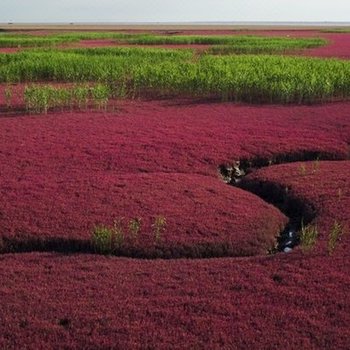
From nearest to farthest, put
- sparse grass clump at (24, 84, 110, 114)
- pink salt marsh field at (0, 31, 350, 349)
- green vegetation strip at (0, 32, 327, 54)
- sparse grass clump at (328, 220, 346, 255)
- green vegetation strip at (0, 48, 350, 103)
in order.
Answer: pink salt marsh field at (0, 31, 350, 349) < sparse grass clump at (328, 220, 346, 255) < sparse grass clump at (24, 84, 110, 114) < green vegetation strip at (0, 48, 350, 103) < green vegetation strip at (0, 32, 327, 54)

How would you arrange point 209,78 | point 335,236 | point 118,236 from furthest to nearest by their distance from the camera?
point 209,78 → point 118,236 → point 335,236

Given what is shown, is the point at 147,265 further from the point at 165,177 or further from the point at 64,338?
the point at 165,177

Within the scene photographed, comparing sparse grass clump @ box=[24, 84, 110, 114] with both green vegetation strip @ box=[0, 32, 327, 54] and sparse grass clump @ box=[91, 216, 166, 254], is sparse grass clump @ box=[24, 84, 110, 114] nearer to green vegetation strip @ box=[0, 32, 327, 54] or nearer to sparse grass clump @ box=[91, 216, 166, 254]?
sparse grass clump @ box=[91, 216, 166, 254]

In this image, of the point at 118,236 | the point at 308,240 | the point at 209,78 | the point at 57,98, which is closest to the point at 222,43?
the point at 209,78

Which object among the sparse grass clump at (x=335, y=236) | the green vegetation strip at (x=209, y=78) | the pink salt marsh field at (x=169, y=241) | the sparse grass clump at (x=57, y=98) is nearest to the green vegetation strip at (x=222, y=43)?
the green vegetation strip at (x=209, y=78)

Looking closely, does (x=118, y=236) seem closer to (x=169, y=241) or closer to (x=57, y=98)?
(x=169, y=241)

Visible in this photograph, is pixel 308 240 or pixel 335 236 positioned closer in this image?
pixel 335 236

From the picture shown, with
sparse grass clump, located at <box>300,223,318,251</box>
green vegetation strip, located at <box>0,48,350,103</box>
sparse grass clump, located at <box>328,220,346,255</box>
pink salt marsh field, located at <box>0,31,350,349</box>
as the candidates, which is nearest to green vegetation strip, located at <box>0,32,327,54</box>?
green vegetation strip, located at <box>0,48,350,103</box>

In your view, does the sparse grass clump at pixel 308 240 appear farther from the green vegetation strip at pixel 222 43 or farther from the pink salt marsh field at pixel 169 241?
the green vegetation strip at pixel 222 43
